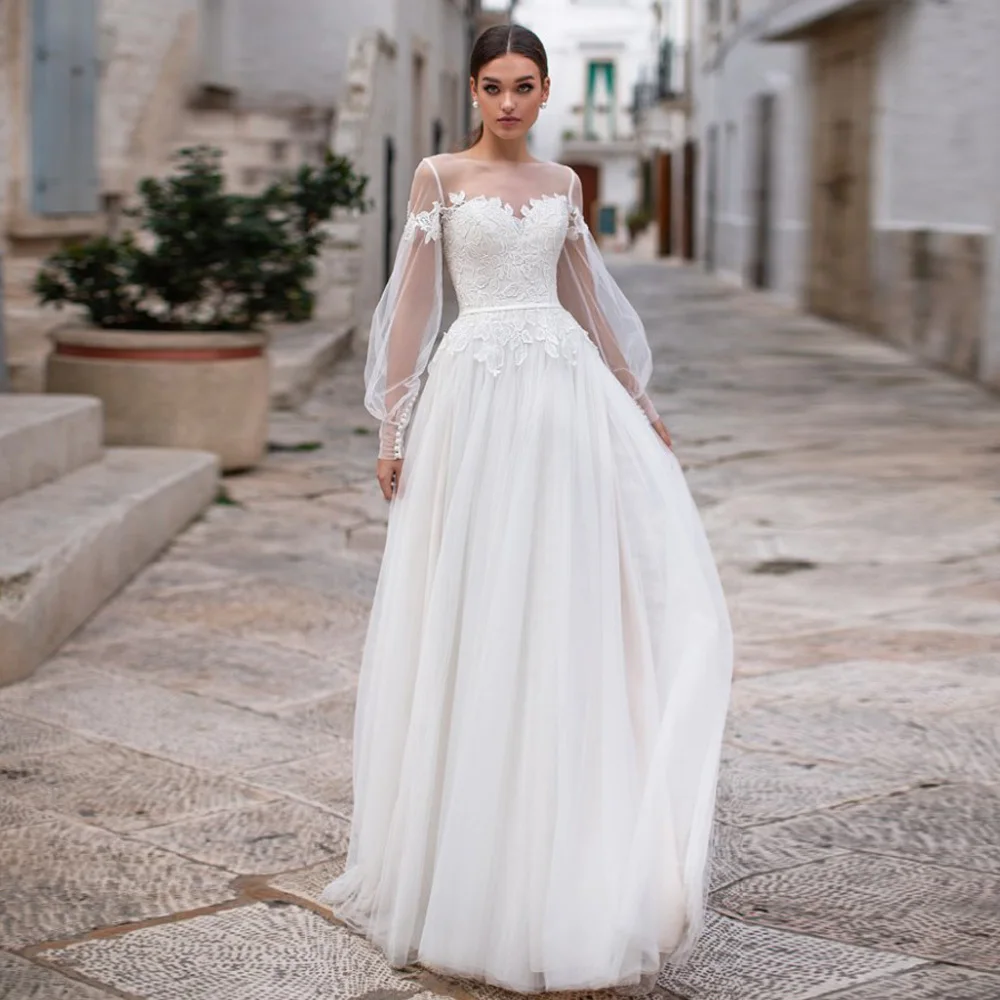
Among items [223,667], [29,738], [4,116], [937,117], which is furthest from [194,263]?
[937,117]

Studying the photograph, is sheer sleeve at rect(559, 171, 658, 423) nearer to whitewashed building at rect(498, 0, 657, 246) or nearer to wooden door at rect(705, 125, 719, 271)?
wooden door at rect(705, 125, 719, 271)

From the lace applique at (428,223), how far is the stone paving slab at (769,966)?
1307mm

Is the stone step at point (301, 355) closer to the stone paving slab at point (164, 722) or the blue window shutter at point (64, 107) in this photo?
the blue window shutter at point (64, 107)

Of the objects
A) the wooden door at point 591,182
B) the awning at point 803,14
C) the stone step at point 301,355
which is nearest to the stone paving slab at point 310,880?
the stone step at point 301,355

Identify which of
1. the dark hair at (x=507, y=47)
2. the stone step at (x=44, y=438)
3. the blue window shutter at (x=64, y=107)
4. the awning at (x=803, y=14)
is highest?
the awning at (x=803, y=14)

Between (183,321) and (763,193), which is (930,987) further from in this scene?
(763,193)

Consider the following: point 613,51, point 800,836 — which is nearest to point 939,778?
point 800,836

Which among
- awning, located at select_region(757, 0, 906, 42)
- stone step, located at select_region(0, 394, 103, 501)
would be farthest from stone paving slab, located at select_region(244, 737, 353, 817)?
awning, located at select_region(757, 0, 906, 42)

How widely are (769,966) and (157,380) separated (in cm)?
555

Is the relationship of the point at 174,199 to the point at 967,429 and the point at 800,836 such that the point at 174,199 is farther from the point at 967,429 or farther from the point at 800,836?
the point at 800,836

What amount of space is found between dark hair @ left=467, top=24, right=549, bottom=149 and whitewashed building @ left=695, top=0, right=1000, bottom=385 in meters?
10.1

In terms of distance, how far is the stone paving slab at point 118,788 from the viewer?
390 cm

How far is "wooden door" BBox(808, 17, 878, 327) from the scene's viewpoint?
18.0 metres

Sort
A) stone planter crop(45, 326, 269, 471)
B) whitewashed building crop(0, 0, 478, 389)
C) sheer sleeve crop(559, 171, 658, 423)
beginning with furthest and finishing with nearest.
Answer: whitewashed building crop(0, 0, 478, 389) < stone planter crop(45, 326, 269, 471) < sheer sleeve crop(559, 171, 658, 423)
